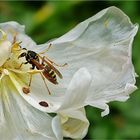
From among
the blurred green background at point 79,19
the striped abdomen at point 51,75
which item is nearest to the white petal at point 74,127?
the striped abdomen at point 51,75

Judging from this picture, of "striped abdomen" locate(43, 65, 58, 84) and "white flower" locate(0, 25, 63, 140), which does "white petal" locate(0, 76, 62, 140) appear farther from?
"striped abdomen" locate(43, 65, 58, 84)

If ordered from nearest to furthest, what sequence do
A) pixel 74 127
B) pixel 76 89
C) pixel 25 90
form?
pixel 76 89 → pixel 74 127 → pixel 25 90

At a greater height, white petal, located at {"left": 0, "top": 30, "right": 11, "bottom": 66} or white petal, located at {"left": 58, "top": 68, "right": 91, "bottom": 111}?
white petal, located at {"left": 0, "top": 30, "right": 11, "bottom": 66}

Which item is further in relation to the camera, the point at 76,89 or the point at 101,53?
the point at 101,53

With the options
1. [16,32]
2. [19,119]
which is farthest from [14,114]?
[16,32]

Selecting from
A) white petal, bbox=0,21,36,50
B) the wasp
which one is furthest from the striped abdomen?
white petal, bbox=0,21,36,50

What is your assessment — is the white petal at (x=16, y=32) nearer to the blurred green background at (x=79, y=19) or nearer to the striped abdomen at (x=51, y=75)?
the striped abdomen at (x=51, y=75)

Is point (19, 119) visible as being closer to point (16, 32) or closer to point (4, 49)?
point (4, 49)
